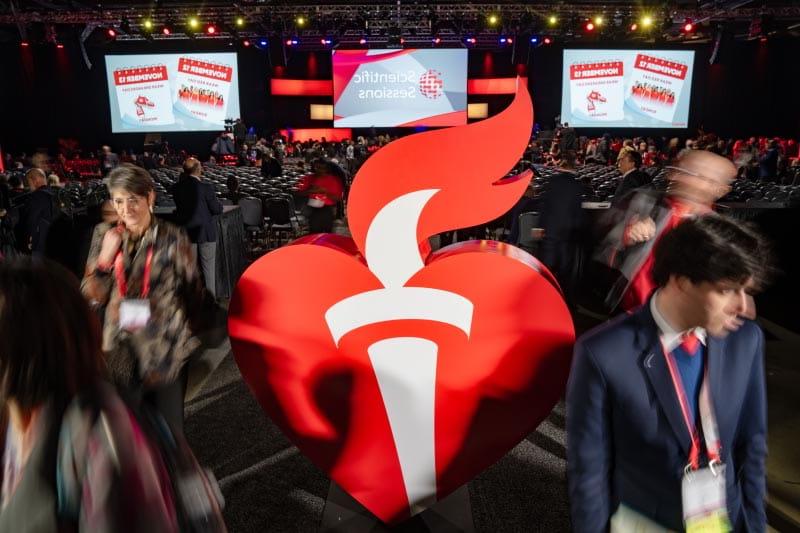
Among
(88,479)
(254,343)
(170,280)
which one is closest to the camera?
(88,479)

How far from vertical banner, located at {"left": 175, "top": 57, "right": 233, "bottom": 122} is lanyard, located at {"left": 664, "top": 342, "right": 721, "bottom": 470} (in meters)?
21.5

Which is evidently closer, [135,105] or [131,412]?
[131,412]

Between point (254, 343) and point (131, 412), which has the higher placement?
point (131, 412)

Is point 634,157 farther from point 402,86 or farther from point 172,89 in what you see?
point 172,89

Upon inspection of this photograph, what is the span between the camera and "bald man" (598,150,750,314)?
2676 mm

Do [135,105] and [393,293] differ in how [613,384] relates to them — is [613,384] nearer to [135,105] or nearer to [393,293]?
[393,293]

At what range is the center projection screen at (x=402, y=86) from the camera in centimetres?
2086

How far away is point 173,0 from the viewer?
1916 cm

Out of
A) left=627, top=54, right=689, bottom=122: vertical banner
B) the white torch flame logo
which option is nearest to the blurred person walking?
the white torch flame logo

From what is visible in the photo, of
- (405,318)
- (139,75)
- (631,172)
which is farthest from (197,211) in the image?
(139,75)

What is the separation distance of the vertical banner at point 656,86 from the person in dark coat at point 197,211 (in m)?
18.2

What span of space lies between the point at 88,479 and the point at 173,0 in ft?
70.4

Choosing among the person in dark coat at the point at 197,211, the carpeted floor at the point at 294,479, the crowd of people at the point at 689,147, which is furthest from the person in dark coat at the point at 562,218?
the crowd of people at the point at 689,147

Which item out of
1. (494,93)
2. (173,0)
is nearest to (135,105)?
(173,0)
